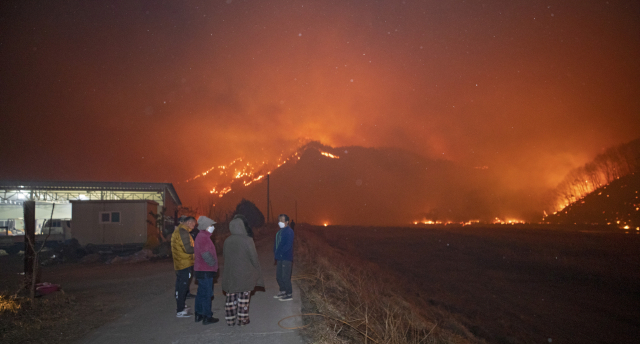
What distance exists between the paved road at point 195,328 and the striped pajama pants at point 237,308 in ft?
0.41

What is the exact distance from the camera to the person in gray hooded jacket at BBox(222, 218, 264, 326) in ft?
19.2

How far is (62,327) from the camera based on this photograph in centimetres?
700

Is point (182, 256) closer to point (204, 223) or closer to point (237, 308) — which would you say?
point (204, 223)

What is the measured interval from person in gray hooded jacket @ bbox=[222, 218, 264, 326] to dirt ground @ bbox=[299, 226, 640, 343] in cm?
998

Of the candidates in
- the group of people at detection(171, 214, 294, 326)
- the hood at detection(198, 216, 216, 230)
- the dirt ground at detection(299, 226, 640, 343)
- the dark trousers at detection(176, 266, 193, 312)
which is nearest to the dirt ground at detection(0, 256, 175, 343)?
the dark trousers at detection(176, 266, 193, 312)

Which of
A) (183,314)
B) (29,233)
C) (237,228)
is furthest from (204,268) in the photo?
(29,233)

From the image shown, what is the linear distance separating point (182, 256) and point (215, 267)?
0.91m

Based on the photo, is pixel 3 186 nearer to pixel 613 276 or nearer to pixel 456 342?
pixel 456 342

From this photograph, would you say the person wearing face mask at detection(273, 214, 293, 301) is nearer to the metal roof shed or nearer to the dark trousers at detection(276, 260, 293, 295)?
the dark trousers at detection(276, 260, 293, 295)

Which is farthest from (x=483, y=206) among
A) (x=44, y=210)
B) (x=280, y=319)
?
(x=280, y=319)

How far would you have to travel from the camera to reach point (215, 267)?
20.4 feet

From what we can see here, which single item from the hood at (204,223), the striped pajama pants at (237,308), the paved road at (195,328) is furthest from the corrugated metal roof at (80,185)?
the striped pajama pants at (237,308)

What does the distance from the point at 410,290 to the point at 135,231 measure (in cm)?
2066

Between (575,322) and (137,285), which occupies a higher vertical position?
(137,285)
